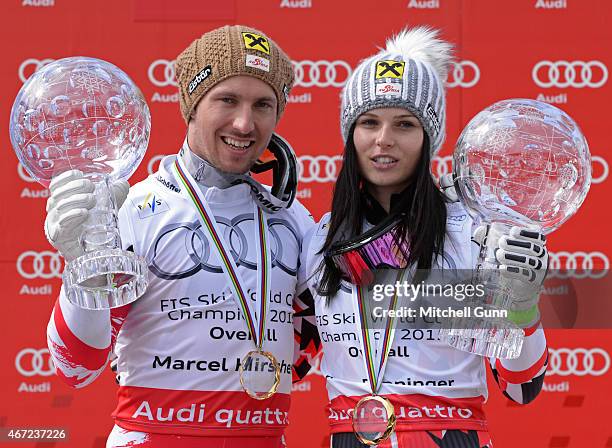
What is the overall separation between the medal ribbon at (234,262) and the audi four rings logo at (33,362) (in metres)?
1.82

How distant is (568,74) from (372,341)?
225cm

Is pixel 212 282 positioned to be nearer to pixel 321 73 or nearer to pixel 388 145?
pixel 388 145

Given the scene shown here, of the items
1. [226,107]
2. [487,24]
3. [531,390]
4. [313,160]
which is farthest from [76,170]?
[487,24]

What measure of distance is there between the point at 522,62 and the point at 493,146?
2.08 m

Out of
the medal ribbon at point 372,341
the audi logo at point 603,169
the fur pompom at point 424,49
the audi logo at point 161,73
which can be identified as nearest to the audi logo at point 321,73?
the audi logo at point 161,73

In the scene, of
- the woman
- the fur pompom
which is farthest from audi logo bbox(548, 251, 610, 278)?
the woman

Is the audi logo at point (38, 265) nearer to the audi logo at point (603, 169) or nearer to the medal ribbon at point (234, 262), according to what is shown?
the medal ribbon at point (234, 262)

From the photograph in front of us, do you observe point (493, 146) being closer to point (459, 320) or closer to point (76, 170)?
point (459, 320)

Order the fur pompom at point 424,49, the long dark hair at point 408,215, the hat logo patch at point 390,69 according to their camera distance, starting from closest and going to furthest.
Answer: the long dark hair at point 408,215 → the hat logo patch at point 390,69 → the fur pompom at point 424,49

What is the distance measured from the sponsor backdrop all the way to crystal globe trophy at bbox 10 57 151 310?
1.84m

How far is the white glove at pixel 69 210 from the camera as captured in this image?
81.4 inches

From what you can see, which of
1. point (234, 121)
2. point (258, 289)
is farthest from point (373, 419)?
point (234, 121)

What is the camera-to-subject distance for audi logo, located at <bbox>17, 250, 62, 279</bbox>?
418 centimetres

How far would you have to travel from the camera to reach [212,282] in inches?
102
